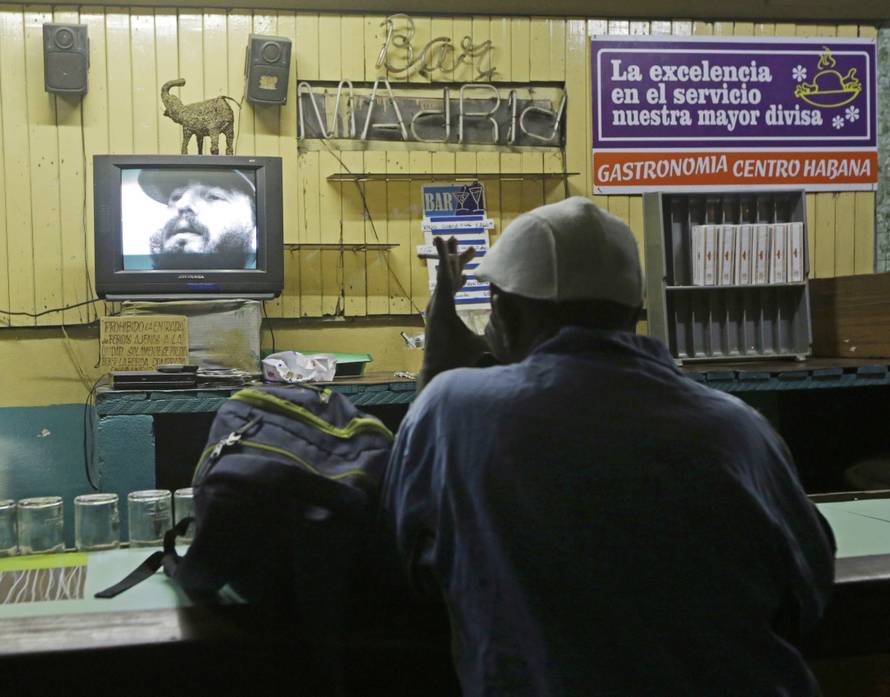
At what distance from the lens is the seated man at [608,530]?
3.29 feet

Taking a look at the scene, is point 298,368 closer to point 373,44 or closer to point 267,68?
point 267,68

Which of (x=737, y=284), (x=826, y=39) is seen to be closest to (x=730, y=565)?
(x=737, y=284)

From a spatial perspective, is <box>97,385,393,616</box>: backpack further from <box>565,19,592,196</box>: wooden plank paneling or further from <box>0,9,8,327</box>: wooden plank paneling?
<box>565,19,592,196</box>: wooden plank paneling

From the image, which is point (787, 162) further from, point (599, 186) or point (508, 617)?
point (508, 617)

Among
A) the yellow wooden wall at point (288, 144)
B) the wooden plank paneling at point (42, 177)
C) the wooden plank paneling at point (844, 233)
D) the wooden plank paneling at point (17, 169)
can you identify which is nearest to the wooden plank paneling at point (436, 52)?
the yellow wooden wall at point (288, 144)

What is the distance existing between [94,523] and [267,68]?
106 inches

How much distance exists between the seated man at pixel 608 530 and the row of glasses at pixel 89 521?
0.66 m

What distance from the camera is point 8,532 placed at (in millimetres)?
1493

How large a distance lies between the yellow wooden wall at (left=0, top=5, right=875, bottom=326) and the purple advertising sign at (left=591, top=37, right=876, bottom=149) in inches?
3.6

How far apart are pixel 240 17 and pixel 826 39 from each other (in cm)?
286

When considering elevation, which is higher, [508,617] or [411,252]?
[411,252]

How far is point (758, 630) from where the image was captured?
40.3 inches

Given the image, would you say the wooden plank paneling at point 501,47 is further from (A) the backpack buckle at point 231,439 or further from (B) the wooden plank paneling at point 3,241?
(A) the backpack buckle at point 231,439

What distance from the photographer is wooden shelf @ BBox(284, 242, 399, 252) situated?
13.0 feet
